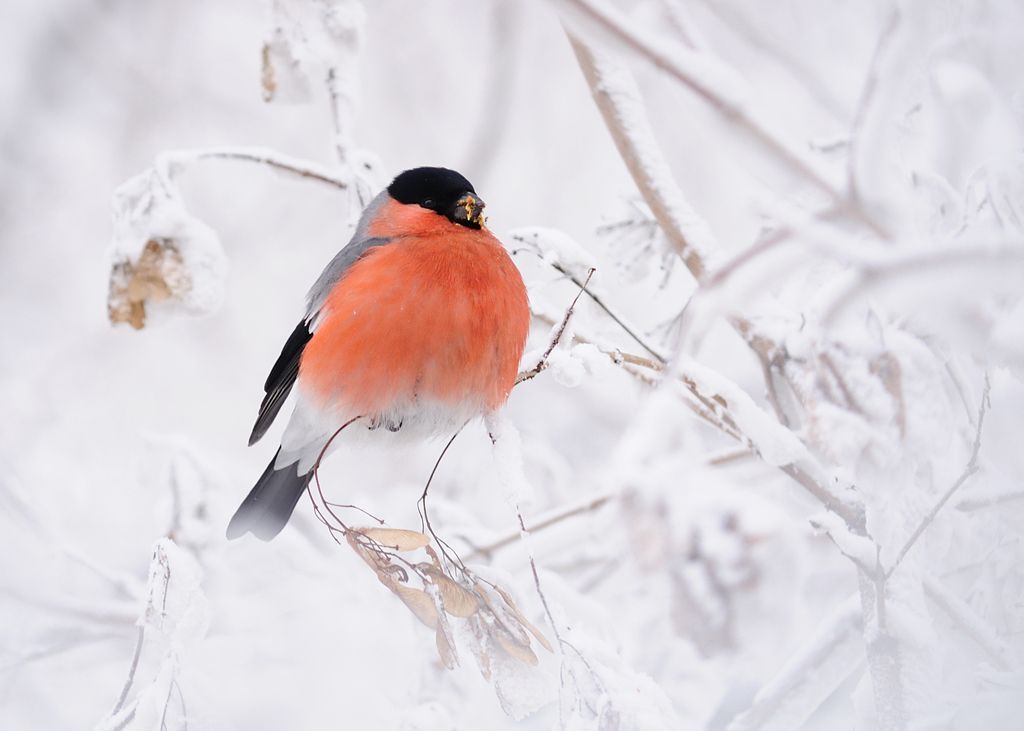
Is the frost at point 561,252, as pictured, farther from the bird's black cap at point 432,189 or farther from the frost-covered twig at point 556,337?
the bird's black cap at point 432,189

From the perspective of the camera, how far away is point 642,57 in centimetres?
66

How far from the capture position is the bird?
4.62ft

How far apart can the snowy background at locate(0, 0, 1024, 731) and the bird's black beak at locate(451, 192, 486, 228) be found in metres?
0.17

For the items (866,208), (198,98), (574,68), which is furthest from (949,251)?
(198,98)

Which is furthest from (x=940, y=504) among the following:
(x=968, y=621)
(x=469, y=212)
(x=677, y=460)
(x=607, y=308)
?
(x=469, y=212)

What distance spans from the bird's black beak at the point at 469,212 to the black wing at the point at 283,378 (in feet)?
1.11

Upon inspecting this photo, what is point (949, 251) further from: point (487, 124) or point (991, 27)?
point (487, 124)

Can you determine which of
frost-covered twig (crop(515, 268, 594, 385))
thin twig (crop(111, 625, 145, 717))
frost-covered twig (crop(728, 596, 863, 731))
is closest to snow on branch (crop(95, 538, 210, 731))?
thin twig (crop(111, 625, 145, 717))

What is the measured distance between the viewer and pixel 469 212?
164cm

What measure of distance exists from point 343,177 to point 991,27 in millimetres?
989

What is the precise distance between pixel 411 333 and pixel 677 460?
79 centimetres

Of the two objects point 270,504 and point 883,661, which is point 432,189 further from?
point 883,661

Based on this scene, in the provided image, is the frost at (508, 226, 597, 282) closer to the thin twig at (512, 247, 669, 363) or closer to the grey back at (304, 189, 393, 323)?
the thin twig at (512, 247, 669, 363)

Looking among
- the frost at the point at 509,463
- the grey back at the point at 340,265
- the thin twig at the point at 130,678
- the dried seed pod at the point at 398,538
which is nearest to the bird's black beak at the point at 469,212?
the grey back at the point at 340,265
